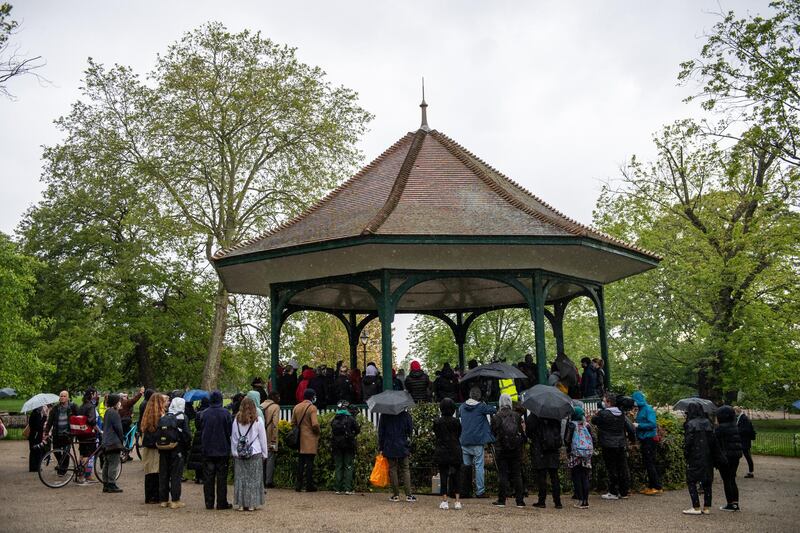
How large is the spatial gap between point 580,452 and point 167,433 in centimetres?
632

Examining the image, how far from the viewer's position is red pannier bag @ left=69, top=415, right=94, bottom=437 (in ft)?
45.2

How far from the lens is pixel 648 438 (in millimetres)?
13023

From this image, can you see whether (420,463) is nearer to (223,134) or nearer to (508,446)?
(508,446)

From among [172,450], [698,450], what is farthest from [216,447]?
[698,450]

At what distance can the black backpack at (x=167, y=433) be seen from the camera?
433 inches

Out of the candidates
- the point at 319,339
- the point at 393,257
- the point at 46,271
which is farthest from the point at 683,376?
the point at 46,271

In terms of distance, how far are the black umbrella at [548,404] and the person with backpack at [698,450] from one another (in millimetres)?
1758

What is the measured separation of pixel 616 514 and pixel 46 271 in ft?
93.0

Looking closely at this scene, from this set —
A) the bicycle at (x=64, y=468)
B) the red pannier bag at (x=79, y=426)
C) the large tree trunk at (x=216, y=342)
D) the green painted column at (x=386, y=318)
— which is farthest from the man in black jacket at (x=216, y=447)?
the large tree trunk at (x=216, y=342)

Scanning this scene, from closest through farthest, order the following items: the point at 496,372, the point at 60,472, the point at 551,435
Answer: the point at 551,435, the point at 60,472, the point at 496,372

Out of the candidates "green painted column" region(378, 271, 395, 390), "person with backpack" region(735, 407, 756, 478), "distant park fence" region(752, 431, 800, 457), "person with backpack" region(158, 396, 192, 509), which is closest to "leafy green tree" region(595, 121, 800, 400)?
"distant park fence" region(752, 431, 800, 457)

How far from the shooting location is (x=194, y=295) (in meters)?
32.5

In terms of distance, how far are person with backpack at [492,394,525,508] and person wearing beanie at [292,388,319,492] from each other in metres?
3.42

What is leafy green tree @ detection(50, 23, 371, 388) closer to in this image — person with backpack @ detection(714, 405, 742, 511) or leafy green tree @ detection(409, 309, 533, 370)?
leafy green tree @ detection(409, 309, 533, 370)
